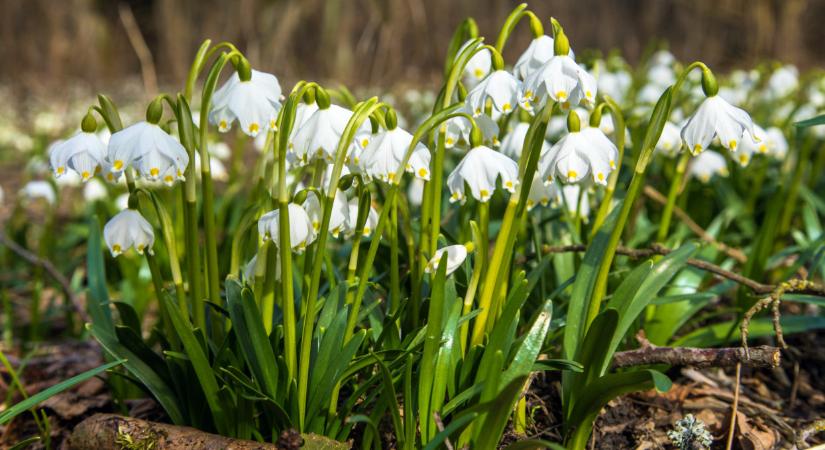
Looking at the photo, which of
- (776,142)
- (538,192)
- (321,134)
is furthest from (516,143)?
(776,142)

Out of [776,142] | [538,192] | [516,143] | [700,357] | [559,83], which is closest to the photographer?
[559,83]

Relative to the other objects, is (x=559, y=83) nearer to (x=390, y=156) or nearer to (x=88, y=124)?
(x=390, y=156)

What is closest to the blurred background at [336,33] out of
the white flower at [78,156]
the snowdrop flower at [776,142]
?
the snowdrop flower at [776,142]

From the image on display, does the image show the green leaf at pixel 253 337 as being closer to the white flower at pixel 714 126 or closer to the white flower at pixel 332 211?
the white flower at pixel 332 211

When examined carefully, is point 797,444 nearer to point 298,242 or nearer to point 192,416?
point 298,242

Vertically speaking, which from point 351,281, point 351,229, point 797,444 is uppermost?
point 351,229

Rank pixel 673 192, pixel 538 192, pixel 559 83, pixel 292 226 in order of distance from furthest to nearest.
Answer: pixel 673 192 < pixel 538 192 < pixel 292 226 < pixel 559 83

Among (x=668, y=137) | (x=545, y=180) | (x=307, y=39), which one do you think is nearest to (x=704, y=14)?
(x=307, y=39)
